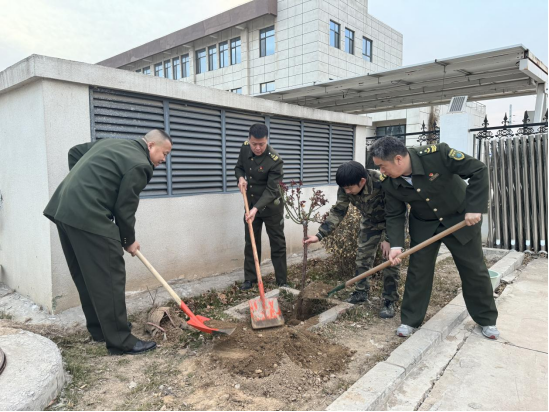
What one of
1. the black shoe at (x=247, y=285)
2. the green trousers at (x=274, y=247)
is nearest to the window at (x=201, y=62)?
the green trousers at (x=274, y=247)

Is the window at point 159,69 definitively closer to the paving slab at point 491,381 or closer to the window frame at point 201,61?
the window frame at point 201,61

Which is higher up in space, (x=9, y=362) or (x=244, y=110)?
(x=244, y=110)

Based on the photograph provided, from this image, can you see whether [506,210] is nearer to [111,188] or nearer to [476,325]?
[476,325]

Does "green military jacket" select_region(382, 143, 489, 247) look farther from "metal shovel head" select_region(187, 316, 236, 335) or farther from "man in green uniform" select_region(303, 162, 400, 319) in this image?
"metal shovel head" select_region(187, 316, 236, 335)

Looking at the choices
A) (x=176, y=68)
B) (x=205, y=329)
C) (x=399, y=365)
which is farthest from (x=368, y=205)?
(x=176, y=68)

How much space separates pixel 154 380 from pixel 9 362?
3.04ft

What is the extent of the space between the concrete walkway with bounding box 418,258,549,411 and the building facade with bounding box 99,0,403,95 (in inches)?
629

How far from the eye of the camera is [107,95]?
3805 millimetres

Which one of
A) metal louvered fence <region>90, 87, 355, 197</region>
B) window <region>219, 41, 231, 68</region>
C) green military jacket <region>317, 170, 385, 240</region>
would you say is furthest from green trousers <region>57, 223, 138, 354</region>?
window <region>219, 41, 231, 68</region>

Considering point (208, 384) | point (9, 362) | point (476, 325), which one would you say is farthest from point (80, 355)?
point (476, 325)

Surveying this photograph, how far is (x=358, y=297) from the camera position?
4.00m

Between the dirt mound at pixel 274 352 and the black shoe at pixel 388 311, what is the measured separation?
879mm

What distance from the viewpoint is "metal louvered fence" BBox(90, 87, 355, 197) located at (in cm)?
389

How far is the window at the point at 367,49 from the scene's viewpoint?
20766mm
